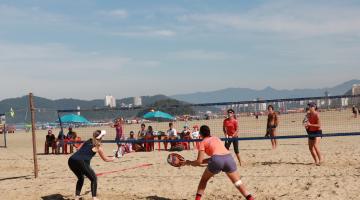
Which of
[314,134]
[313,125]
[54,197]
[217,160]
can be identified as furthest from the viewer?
[313,125]

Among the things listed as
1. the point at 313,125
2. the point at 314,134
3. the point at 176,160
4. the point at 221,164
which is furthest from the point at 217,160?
the point at 313,125

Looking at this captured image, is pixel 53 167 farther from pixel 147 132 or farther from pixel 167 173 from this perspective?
Answer: pixel 147 132

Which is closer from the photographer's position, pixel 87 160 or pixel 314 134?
pixel 87 160

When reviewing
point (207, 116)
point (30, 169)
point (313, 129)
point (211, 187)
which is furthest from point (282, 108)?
point (30, 169)

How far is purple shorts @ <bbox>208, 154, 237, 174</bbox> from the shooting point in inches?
309

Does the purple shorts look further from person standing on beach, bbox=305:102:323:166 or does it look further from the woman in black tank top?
person standing on beach, bbox=305:102:323:166

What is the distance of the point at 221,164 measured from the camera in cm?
784

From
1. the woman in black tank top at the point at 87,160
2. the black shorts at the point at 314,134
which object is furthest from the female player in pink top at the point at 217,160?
the black shorts at the point at 314,134

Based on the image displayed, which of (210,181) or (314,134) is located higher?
(314,134)

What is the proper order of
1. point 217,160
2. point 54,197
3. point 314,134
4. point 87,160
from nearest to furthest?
point 217,160, point 87,160, point 54,197, point 314,134

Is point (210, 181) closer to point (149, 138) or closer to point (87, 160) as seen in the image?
point (87, 160)

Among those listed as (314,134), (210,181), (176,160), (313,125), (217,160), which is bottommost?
(210,181)

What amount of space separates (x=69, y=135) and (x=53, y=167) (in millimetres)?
5228

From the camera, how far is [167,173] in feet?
39.4
